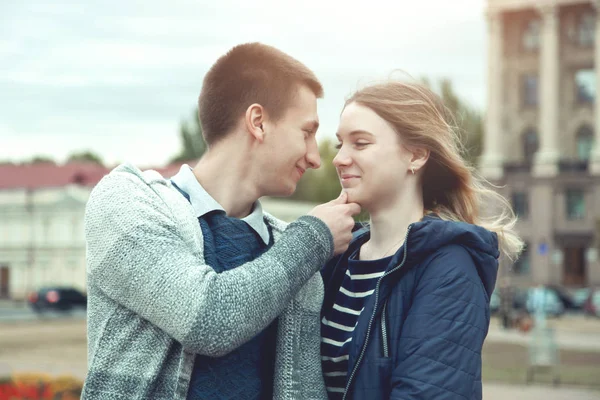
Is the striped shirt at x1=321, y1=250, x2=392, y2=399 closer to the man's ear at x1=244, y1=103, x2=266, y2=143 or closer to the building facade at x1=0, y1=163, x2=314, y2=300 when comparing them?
the man's ear at x1=244, y1=103, x2=266, y2=143

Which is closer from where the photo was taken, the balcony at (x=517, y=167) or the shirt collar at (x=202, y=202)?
the shirt collar at (x=202, y=202)

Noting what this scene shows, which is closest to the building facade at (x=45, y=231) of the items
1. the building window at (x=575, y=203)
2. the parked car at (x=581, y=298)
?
the building window at (x=575, y=203)

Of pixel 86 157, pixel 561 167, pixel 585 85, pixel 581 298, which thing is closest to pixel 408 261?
pixel 581 298

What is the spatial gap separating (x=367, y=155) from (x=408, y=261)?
44 cm

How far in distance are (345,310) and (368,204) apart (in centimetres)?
41

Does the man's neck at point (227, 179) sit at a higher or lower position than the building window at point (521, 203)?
higher

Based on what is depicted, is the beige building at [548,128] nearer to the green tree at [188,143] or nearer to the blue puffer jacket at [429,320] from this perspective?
the green tree at [188,143]

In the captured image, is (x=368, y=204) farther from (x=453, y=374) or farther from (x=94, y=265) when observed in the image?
(x=94, y=265)

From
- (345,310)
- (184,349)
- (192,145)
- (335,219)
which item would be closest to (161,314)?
(184,349)

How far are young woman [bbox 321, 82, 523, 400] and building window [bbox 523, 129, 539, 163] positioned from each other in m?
64.1

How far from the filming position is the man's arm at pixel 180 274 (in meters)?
2.75

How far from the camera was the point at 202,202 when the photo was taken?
3189 mm

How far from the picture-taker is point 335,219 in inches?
122

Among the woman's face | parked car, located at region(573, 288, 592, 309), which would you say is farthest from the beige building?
the woman's face
